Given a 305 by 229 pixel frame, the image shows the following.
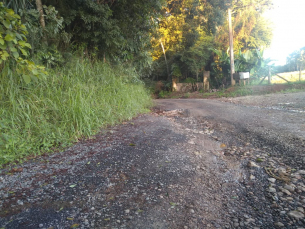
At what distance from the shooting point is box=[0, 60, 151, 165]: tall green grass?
2.85m

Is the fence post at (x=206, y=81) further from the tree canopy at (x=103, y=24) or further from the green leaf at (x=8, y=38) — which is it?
the green leaf at (x=8, y=38)

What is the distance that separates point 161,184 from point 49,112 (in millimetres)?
2355

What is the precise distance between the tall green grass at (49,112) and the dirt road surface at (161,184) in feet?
0.98

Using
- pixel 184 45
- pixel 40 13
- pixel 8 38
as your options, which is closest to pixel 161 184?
pixel 8 38

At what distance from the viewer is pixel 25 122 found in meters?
3.07

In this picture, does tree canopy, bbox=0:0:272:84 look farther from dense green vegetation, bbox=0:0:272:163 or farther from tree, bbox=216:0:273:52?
tree, bbox=216:0:273:52

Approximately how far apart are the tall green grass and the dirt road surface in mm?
299

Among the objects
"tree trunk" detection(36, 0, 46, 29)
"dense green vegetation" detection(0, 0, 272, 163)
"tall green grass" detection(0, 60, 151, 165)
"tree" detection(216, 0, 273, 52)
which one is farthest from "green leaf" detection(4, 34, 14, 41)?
"tree" detection(216, 0, 273, 52)

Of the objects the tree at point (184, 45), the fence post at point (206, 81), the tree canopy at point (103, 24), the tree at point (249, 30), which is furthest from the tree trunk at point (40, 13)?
the tree at point (249, 30)

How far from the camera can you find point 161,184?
205 cm

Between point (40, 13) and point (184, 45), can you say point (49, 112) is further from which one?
point (184, 45)

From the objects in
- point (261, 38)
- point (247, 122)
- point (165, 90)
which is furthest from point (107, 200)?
point (261, 38)

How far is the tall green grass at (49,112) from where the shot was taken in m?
2.85

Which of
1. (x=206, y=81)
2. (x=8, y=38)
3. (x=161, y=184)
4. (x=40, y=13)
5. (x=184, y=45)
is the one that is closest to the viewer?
(x=161, y=184)
